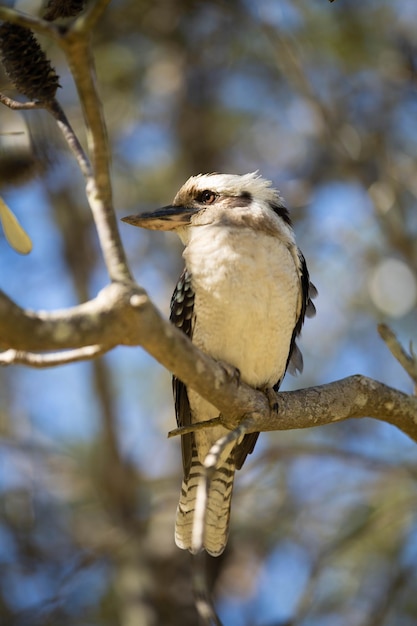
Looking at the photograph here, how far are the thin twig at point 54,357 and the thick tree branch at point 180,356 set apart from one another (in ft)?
0.15

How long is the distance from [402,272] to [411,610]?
2.31 m

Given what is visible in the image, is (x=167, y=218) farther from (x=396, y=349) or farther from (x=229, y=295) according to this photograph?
(x=396, y=349)

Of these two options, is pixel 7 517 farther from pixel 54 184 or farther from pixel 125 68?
pixel 125 68

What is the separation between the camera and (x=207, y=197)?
3.92 m

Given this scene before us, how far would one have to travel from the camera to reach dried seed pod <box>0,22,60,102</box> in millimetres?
2555

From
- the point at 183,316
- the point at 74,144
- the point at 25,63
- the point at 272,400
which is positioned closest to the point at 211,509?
the point at 183,316

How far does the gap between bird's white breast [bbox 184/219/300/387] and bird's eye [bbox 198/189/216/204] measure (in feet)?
1.21

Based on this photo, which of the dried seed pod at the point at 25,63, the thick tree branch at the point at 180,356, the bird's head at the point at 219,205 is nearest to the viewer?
the thick tree branch at the point at 180,356

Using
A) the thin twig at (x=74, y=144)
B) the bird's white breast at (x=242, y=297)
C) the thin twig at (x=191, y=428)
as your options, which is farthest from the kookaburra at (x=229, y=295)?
the thin twig at (x=74, y=144)

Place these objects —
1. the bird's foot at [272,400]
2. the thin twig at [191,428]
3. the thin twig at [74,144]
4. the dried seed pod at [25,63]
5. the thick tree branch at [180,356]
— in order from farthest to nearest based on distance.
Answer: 1. the bird's foot at [272,400]
2. the thin twig at [191,428]
3. the dried seed pod at [25,63]
4. the thin twig at [74,144]
5. the thick tree branch at [180,356]

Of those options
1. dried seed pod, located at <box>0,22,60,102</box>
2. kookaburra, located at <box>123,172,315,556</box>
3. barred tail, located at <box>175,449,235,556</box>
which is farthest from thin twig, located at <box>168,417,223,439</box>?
dried seed pod, located at <box>0,22,60,102</box>

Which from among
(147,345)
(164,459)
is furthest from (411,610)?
(147,345)

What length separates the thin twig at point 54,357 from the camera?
198cm

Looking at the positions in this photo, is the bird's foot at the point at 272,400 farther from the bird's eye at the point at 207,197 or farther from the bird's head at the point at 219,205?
the bird's eye at the point at 207,197
